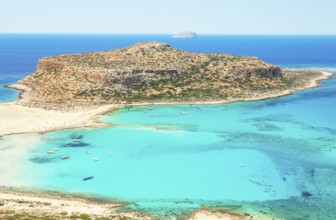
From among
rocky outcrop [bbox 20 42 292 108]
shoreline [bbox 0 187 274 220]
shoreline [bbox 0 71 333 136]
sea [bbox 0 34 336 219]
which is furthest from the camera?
rocky outcrop [bbox 20 42 292 108]

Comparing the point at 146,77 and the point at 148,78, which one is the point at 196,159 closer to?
the point at 148,78

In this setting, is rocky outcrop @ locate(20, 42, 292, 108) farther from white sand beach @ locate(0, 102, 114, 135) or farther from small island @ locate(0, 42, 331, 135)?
white sand beach @ locate(0, 102, 114, 135)

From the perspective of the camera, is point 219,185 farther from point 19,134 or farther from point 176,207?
point 19,134

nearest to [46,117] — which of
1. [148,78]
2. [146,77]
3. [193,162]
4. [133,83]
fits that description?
[133,83]

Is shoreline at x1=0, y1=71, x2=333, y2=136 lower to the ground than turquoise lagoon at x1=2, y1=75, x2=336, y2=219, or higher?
higher

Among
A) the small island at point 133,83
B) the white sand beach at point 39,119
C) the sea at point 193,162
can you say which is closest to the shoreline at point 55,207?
the sea at point 193,162

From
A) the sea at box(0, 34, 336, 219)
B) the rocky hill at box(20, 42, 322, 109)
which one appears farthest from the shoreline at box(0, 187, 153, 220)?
the rocky hill at box(20, 42, 322, 109)

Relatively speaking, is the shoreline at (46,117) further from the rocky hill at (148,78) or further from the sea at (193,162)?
the rocky hill at (148,78)
